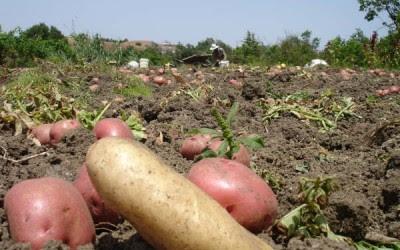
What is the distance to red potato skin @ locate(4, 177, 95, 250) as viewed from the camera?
2.18m

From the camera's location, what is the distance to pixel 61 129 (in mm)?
4367

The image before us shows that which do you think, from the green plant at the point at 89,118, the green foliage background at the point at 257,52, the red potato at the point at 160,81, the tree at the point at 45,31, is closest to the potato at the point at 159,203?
the green plant at the point at 89,118

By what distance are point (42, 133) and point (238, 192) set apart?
2.65 meters

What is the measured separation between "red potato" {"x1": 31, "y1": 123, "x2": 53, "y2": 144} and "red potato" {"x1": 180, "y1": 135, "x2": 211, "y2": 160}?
3.95 feet

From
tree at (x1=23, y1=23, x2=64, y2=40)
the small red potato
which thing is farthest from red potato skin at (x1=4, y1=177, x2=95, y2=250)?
tree at (x1=23, y1=23, x2=64, y2=40)

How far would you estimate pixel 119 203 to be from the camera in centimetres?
201

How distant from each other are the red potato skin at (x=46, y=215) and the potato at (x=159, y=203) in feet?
0.93

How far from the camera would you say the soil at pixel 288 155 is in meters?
2.68

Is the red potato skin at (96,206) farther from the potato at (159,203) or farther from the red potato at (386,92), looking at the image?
the red potato at (386,92)

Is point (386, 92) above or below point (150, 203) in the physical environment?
below

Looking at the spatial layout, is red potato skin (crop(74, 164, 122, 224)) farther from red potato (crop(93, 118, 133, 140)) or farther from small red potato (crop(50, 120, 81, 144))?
small red potato (crop(50, 120, 81, 144))

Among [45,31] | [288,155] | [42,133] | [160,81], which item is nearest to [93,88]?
[160,81]

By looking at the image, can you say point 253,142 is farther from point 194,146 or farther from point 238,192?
point 194,146

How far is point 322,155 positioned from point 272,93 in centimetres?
356
